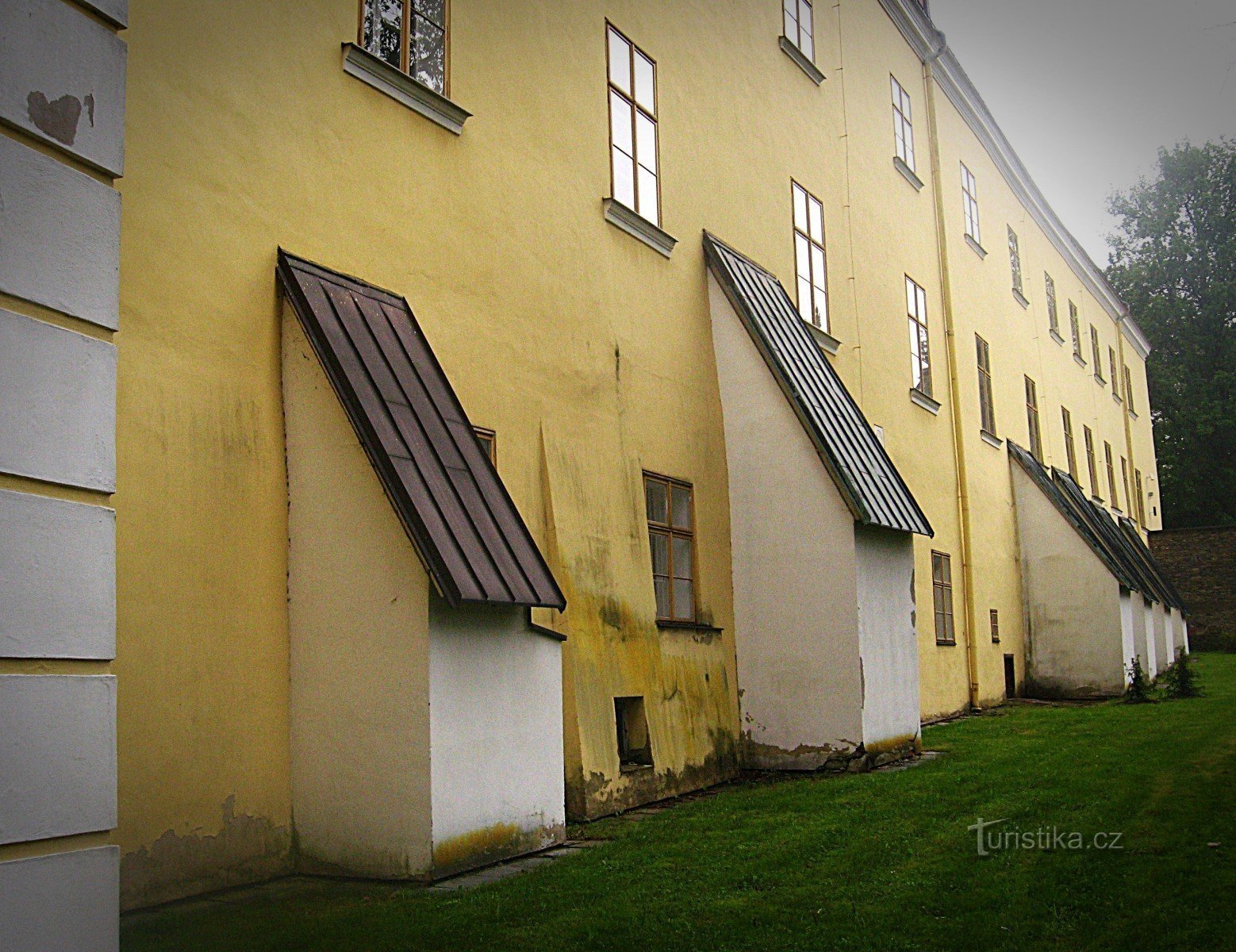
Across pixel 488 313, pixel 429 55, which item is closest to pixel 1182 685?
pixel 488 313

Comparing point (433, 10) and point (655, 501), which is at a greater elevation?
point (433, 10)

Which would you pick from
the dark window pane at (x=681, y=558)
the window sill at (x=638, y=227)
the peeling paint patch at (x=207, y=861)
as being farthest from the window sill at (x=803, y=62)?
the peeling paint patch at (x=207, y=861)

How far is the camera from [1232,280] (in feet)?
150

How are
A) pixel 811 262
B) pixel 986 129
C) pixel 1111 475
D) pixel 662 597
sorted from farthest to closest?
pixel 1111 475 < pixel 986 129 < pixel 811 262 < pixel 662 597

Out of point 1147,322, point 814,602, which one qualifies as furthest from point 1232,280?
point 814,602

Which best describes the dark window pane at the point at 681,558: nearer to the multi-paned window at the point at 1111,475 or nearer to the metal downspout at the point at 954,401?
the metal downspout at the point at 954,401

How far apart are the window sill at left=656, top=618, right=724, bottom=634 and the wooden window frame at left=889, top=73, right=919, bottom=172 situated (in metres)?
9.40

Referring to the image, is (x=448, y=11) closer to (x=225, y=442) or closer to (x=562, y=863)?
(x=225, y=442)

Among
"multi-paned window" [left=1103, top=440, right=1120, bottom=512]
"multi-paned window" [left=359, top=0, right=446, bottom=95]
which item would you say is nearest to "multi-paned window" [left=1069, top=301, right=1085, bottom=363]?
"multi-paned window" [left=1103, top=440, right=1120, bottom=512]

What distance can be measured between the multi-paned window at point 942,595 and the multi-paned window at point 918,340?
2.34m

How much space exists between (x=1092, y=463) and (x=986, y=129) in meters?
10.7

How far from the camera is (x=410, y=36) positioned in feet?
27.3

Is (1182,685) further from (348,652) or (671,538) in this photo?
(348,652)

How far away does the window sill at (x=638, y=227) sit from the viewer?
10.4 meters
